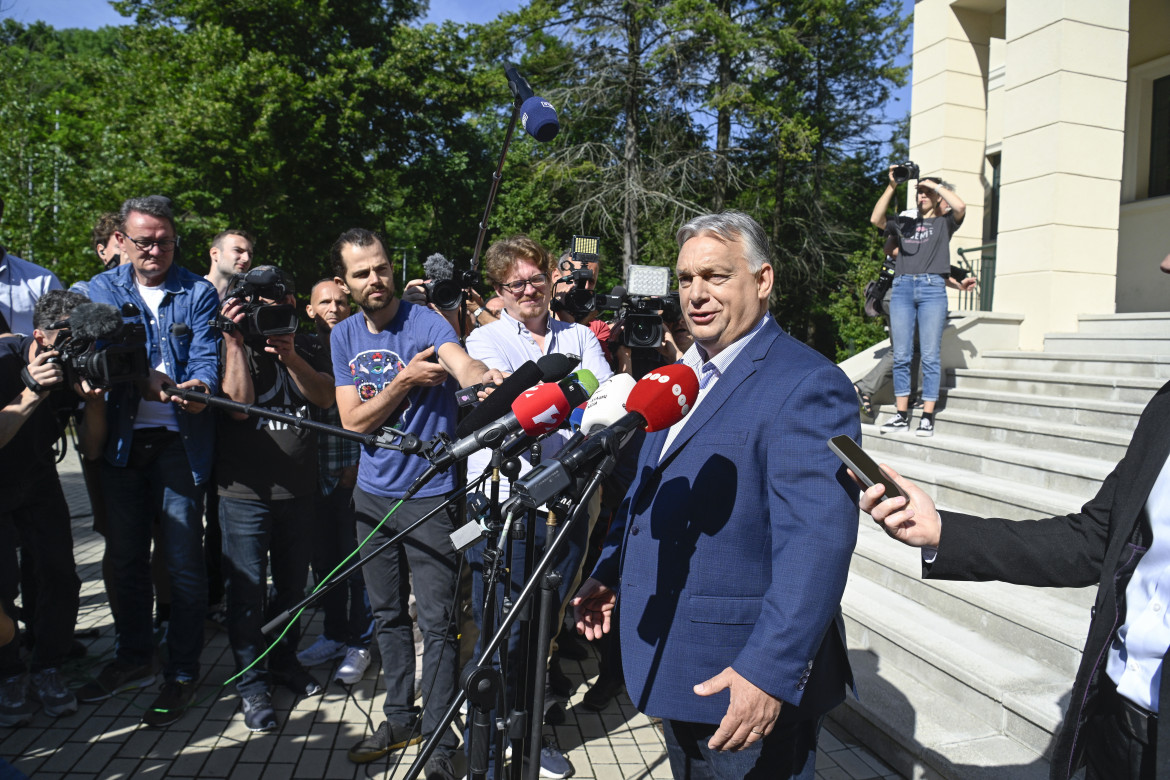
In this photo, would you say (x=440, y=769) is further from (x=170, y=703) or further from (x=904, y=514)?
(x=904, y=514)

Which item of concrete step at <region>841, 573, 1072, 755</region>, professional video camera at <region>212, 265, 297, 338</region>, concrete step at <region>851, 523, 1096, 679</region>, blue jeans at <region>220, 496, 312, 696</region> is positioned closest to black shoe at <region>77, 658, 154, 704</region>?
blue jeans at <region>220, 496, 312, 696</region>

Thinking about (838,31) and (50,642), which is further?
(838,31)

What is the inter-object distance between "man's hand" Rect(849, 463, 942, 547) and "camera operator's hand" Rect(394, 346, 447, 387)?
176cm

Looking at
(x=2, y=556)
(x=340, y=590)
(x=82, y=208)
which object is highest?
(x=82, y=208)

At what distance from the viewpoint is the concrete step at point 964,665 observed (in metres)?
3.22

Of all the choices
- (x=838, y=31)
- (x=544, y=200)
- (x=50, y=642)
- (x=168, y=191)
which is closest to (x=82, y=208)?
(x=168, y=191)

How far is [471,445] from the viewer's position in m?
1.76

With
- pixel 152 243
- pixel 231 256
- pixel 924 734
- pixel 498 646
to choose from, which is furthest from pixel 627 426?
pixel 231 256

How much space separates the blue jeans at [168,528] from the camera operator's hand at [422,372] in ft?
5.03

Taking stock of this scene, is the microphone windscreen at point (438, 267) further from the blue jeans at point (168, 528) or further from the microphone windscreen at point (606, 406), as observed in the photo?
the microphone windscreen at point (606, 406)

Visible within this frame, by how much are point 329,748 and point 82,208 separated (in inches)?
660

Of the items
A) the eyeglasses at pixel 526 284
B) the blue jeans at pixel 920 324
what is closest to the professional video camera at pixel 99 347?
the eyeglasses at pixel 526 284

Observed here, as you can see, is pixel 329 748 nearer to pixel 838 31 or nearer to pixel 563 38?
pixel 563 38

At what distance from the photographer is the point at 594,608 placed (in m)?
2.36
